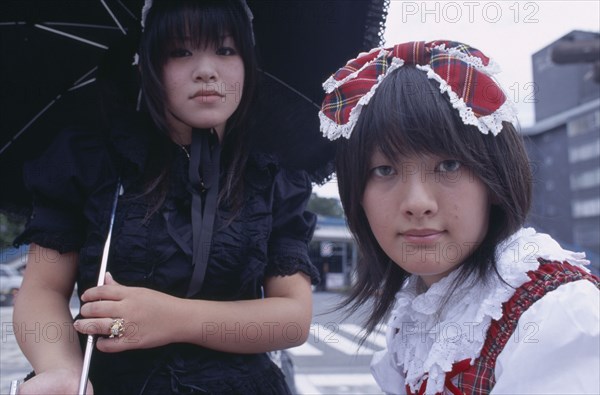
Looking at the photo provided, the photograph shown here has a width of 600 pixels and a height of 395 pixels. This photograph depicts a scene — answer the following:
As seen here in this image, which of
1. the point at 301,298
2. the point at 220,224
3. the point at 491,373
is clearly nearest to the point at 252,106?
the point at 220,224

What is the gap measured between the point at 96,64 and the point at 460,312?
A: 1.13 metres

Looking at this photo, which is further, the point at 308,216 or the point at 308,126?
the point at 308,126

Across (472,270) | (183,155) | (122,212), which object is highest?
(183,155)

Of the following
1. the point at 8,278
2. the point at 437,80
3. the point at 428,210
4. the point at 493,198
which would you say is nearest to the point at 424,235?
the point at 428,210

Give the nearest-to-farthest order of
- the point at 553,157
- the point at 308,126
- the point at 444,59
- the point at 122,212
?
1. the point at 444,59
2. the point at 122,212
3. the point at 308,126
4. the point at 553,157

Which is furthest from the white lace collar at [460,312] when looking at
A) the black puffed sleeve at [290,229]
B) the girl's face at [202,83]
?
the girl's face at [202,83]

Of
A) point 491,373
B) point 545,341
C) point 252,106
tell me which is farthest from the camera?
point 252,106

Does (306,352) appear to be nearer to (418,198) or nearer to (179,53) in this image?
(179,53)

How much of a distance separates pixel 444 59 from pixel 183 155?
1.85 ft

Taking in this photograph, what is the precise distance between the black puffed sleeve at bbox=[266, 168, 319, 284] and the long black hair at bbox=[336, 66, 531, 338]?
0.19m

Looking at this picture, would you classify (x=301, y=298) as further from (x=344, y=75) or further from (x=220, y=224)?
(x=344, y=75)

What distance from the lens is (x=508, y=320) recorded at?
2.42ft

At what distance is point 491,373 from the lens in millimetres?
734

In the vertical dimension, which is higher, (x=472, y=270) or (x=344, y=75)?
(x=344, y=75)
